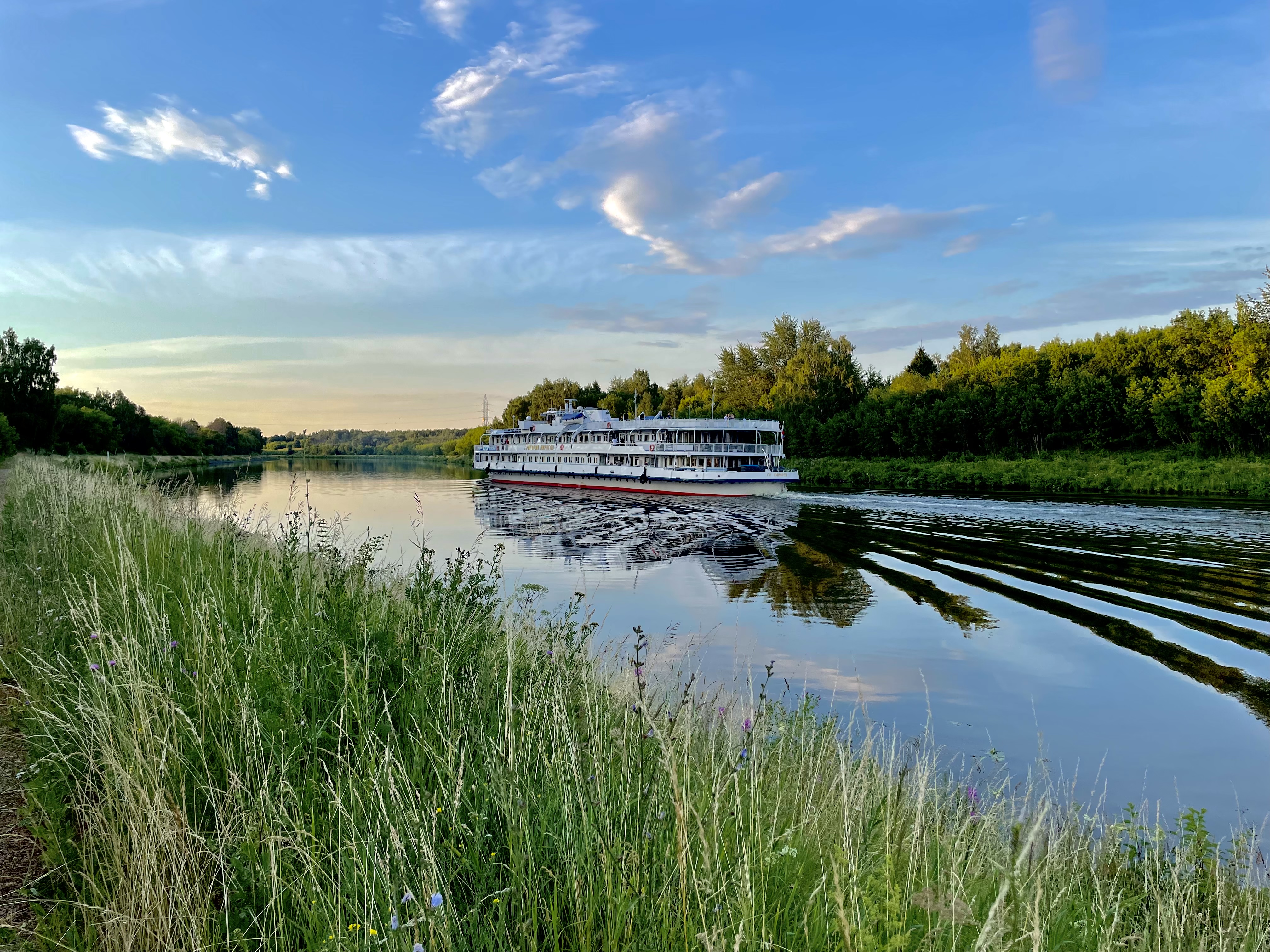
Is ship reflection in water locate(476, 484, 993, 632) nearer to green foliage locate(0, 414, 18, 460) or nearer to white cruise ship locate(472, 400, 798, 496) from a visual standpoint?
white cruise ship locate(472, 400, 798, 496)

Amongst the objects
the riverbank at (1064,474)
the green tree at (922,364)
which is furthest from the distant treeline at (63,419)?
the green tree at (922,364)

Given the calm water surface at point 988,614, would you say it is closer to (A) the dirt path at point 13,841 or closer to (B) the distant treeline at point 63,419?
(A) the dirt path at point 13,841

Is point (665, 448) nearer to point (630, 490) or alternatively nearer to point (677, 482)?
point (677, 482)

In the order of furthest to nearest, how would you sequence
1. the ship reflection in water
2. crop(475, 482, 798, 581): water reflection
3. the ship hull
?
the ship hull, crop(475, 482, 798, 581): water reflection, the ship reflection in water

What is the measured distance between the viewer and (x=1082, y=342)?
61906mm

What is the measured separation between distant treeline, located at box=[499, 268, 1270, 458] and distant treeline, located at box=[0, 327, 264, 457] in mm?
47105

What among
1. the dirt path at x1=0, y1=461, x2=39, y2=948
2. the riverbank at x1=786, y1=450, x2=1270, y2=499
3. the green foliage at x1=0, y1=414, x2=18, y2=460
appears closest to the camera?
the dirt path at x1=0, y1=461, x2=39, y2=948

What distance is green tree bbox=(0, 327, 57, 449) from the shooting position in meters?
64.2

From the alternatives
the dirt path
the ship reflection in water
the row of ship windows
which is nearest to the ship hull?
the row of ship windows

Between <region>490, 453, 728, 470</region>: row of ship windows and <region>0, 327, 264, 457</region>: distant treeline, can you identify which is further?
<region>0, 327, 264, 457</region>: distant treeline

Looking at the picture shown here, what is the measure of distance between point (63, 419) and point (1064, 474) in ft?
298

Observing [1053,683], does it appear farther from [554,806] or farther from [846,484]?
[846,484]

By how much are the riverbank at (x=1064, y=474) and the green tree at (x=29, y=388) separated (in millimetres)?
66984

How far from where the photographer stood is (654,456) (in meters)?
45.8
